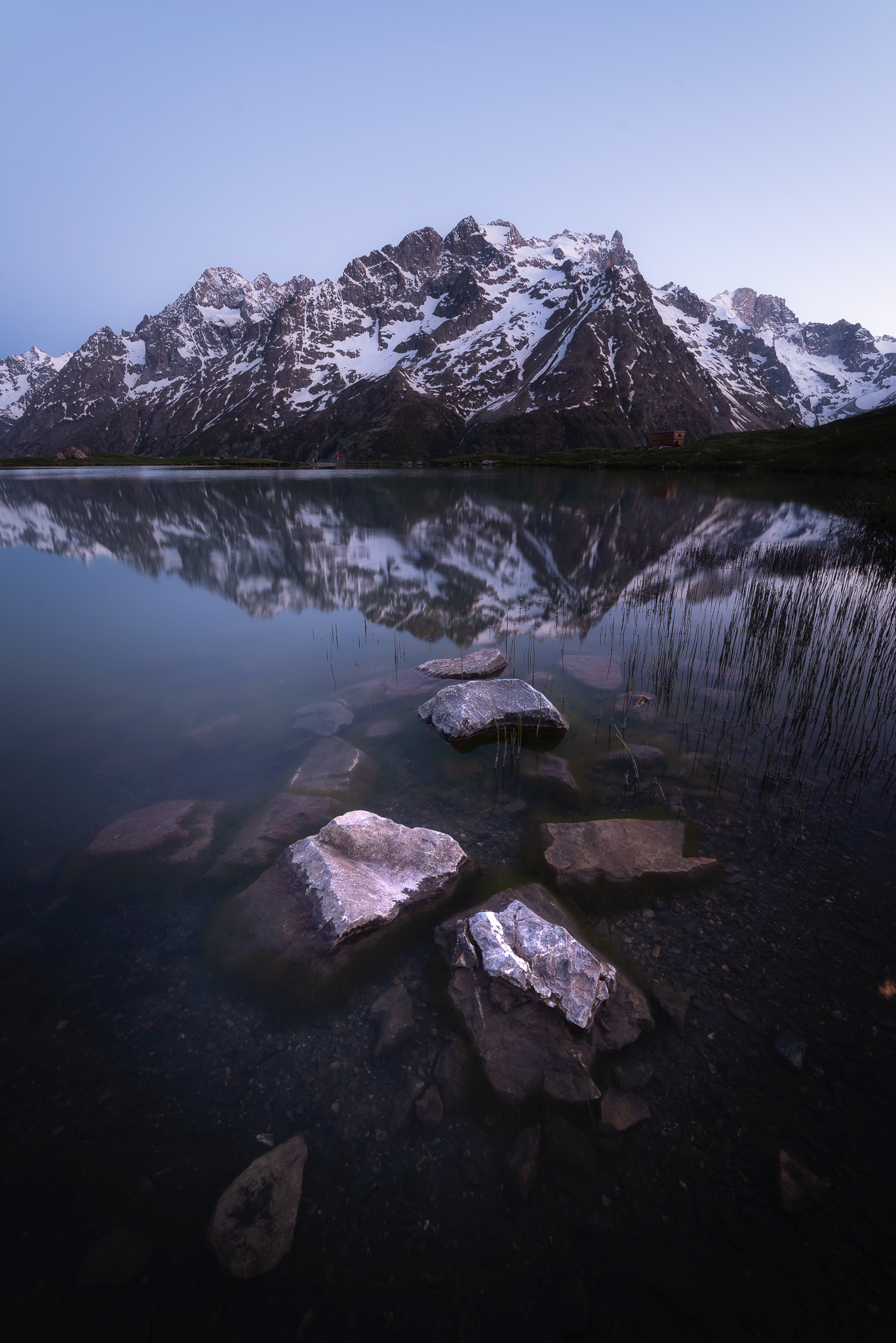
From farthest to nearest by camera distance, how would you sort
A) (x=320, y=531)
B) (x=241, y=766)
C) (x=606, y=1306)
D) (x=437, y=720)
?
(x=320, y=531), (x=437, y=720), (x=241, y=766), (x=606, y=1306)

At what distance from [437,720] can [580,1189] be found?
806cm

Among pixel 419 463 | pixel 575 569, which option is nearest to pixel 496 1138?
pixel 575 569

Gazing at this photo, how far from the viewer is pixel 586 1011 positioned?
18.3 ft

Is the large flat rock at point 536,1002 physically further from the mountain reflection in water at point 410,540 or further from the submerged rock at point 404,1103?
the mountain reflection in water at point 410,540

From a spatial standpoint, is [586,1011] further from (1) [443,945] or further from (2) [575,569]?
(2) [575,569]

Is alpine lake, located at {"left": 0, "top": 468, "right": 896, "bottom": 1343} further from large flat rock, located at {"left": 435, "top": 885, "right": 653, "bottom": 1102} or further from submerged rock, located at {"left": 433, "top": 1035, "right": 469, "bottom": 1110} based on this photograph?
large flat rock, located at {"left": 435, "top": 885, "right": 653, "bottom": 1102}

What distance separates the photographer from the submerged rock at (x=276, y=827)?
8125mm

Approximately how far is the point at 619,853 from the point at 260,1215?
587cm

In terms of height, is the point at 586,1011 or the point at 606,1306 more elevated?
the point at 586,1011

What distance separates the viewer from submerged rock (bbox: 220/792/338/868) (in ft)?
26.7

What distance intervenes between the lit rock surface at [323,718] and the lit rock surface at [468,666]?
2.89m

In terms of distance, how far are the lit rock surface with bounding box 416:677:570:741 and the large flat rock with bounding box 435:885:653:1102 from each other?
16.2 ft

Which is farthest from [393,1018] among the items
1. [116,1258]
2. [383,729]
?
[383,729]

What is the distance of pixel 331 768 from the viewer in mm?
10320
